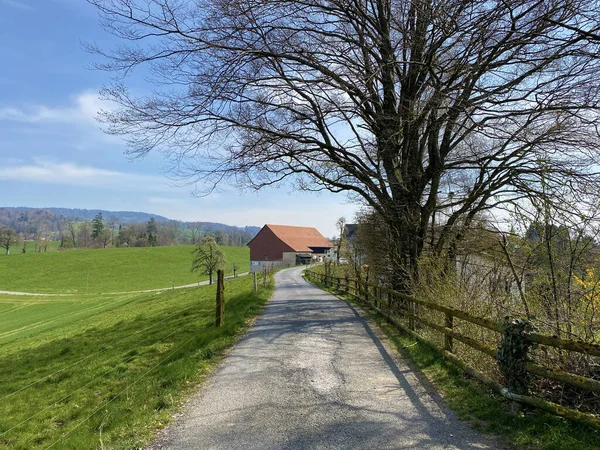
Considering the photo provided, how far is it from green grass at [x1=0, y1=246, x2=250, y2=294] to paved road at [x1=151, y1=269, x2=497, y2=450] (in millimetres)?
61376

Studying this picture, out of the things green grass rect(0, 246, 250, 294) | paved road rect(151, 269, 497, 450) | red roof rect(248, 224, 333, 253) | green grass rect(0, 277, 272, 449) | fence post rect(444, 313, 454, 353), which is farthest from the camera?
red roof rect(248, 224, 333, 253)

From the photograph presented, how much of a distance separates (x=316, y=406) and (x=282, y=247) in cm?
8744

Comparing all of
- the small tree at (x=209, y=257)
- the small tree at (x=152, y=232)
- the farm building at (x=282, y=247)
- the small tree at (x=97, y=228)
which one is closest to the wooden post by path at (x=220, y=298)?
the small tree at (x=209, y=257)

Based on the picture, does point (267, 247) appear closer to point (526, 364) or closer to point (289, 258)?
point (289, 258)

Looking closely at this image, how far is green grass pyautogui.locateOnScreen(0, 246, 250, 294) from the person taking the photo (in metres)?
65.8

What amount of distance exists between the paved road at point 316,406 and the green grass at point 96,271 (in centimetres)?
6138

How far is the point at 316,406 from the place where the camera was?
5441 mm

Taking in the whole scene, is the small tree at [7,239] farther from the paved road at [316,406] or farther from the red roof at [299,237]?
the paved road at [316,406]

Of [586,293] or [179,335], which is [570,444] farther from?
[179,335]

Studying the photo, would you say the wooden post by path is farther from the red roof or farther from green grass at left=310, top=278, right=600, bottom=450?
the red roof

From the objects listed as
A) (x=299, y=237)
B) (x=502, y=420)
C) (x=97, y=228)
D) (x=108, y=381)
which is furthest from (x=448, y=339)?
(x=97, y=228)

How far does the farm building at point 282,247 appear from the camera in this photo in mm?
92750

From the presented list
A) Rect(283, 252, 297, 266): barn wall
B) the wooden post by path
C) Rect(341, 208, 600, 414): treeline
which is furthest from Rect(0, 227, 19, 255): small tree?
Rect(341, 208, 600, 414): treeline

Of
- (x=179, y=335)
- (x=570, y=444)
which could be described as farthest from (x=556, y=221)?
(x=179, y=335)
